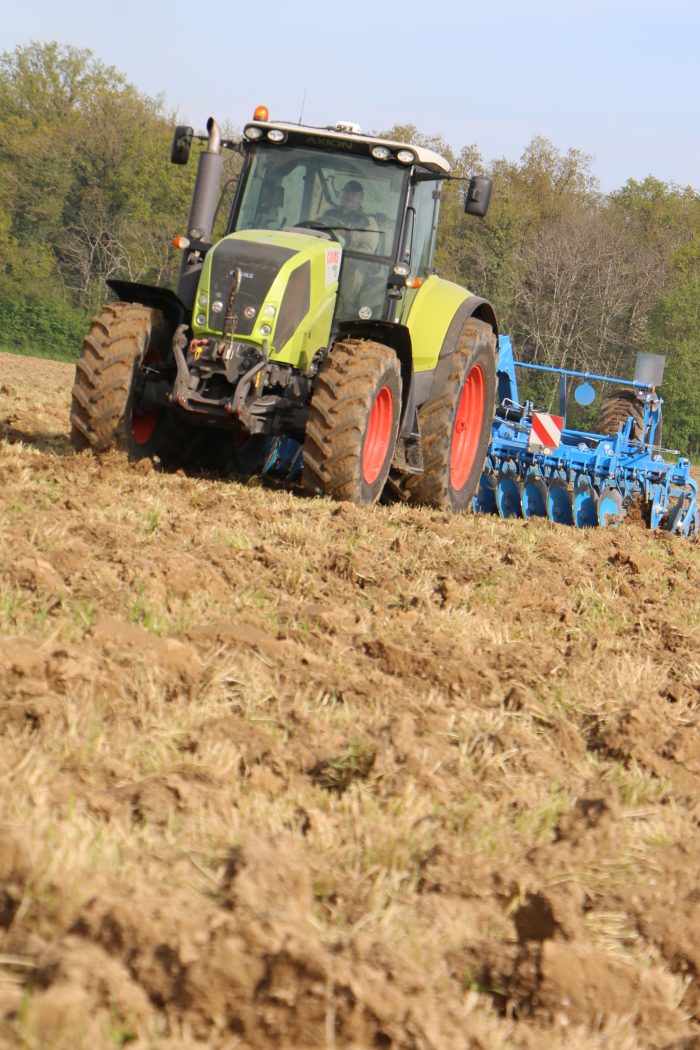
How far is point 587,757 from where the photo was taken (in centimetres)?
379

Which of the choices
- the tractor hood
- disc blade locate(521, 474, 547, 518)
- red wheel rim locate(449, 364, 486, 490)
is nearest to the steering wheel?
the tractor hood

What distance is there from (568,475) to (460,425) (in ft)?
6.13

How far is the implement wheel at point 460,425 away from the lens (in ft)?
29.1

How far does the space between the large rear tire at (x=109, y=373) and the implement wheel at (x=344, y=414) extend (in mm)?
1099

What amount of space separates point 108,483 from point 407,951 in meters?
5.26

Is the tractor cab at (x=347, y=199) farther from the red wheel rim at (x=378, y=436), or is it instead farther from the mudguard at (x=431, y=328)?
the red wheel rim at (x=378, y=436)

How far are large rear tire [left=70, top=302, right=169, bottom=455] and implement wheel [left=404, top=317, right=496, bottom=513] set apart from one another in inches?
80.4

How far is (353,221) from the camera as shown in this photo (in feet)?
28.0

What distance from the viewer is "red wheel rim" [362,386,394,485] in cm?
818

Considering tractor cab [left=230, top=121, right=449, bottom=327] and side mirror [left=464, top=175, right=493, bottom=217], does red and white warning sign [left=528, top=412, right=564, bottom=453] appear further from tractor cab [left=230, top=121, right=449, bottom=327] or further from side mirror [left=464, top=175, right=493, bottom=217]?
side mirror [left=464, top=175, right=493, bottom=217]

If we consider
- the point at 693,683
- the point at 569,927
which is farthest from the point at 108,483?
the point at 569,927

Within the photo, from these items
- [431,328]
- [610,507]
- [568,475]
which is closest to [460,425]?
[431,328]

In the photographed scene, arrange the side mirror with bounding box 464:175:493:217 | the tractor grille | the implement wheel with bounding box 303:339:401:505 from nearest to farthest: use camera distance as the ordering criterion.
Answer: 1. the implement wheel with bounding box 303:339:401:505
2. the tractor grille
3. the side mirror with bounding box 464:175:493:217

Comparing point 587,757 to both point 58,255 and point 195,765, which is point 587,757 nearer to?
point 195,765
